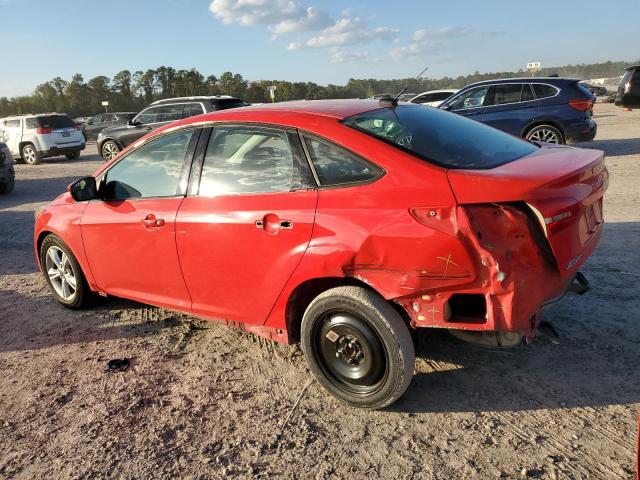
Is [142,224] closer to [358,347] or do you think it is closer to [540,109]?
[358,347]

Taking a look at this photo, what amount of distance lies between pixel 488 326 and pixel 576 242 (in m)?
0.70

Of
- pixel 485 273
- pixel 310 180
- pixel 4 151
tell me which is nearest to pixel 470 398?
pixel 485 273

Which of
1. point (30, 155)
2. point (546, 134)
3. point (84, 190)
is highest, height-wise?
point (84, 190)

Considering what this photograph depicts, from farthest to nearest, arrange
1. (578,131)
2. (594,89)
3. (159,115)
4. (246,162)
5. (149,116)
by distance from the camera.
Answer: (594,89) < (149,116) < (159,115) < (578,131) < (246,162)

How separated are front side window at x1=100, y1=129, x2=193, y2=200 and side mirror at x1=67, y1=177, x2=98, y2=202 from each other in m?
0.07

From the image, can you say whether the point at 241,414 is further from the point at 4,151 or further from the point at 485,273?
the point at 4,151

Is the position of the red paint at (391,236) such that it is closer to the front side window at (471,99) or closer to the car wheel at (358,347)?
the car wheel at (358,347)

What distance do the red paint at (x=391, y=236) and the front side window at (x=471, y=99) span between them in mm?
8969

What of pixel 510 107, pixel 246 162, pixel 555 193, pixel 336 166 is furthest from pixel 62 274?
pixel 510 107

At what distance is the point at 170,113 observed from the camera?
1404cm

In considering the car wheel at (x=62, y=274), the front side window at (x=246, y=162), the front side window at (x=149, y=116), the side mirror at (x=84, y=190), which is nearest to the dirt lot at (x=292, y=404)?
the car wheel at (x=62, y=274)

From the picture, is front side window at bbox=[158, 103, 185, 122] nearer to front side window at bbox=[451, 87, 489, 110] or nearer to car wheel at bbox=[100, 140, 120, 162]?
car wheel at bbox=[100, 140, 120, 162]

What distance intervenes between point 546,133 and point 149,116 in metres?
10.5

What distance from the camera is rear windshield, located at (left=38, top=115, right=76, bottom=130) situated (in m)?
18.0
